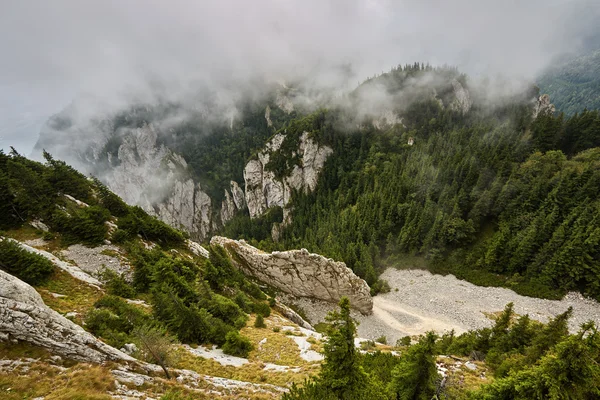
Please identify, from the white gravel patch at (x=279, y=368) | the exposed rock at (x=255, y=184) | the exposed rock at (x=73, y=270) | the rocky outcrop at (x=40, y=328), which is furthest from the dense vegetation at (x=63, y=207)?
the exposed rock at (x=255, y=184)

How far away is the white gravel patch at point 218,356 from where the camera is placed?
20.8 m

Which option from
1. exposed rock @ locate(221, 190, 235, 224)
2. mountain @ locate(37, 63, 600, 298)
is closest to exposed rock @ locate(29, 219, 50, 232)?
mountain @ locate(37, 63, 600, 298)

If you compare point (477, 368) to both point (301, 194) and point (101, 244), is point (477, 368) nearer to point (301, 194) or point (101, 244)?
point (101, 244)

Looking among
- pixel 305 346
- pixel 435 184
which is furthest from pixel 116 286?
pixel 435 184

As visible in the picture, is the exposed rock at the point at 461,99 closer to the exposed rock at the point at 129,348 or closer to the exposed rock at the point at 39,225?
the exposed rock at the point at 129,348

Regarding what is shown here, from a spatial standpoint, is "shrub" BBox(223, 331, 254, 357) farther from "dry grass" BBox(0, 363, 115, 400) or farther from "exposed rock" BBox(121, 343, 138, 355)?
"dry grass" BBox(0, 363, 115, 400)

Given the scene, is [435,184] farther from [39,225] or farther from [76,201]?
[39,225]

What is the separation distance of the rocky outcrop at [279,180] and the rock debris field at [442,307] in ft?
290

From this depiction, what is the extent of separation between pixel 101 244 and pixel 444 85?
182 meters

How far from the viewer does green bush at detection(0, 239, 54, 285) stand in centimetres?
2048

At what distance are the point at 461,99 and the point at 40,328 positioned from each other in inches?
7329

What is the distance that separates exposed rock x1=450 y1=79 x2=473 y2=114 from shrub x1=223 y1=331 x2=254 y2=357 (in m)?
167

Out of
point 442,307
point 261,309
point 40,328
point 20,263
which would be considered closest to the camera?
point 40,328

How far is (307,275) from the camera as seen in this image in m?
52.6
